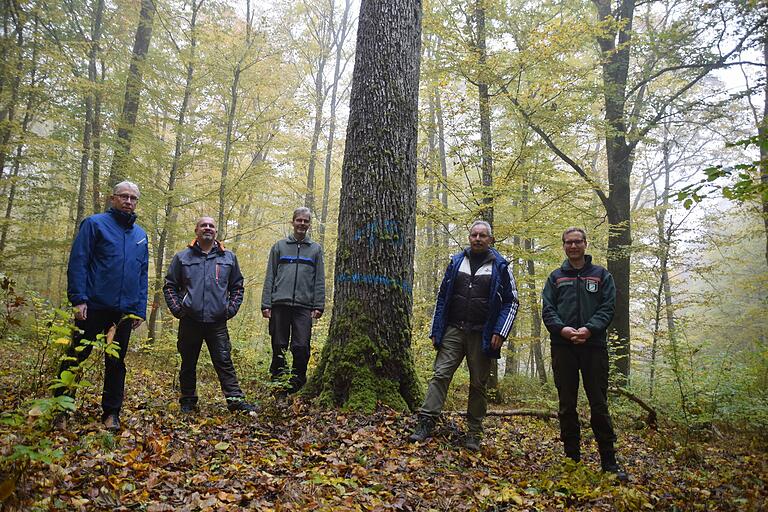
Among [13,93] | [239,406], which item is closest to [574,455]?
[239,406]

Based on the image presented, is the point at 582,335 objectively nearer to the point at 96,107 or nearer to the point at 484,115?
the point at 484,115

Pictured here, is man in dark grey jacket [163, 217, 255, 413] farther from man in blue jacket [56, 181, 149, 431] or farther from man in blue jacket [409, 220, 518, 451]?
man in blue jacket [409, 220, 518, 451]

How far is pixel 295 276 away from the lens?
5723mm

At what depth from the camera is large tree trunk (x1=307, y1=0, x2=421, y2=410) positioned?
4.80 m

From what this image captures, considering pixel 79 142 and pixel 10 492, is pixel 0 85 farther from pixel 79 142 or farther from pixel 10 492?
pixel 10 492

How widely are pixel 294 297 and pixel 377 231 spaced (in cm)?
148

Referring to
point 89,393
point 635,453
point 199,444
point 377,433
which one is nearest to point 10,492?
point 199,444

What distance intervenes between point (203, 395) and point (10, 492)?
4.11 m

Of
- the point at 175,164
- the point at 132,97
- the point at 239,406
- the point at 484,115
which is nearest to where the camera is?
the point at 239,406

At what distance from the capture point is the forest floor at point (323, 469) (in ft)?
9.12

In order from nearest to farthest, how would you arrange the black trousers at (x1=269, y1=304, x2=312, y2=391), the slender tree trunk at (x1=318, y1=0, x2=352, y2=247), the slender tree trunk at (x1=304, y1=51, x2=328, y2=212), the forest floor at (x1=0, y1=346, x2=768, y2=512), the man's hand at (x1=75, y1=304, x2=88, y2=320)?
1. the forest floor at (x1=0, y1=346, x2=768, y2=512)
2. the man's hand at (x1=75, y1=304, x2=88, y2=320)
3. the black trousers at (x1=269, y1=304, x2=312, y2=391)
4. the slender tree trunk at (x1=304, y1=51, x2=328, y2=212)
5. the slender tree trunk at (x1=318, y1=0, x2=352, y2=247)

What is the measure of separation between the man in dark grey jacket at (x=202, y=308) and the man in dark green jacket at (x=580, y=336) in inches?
128

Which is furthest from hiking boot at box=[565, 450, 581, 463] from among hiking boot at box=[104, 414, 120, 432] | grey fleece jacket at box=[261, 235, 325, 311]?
hiking boot at box=[104, 414, 120, 432]

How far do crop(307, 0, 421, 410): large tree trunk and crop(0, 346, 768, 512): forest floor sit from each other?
1.37 ft
